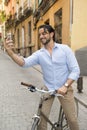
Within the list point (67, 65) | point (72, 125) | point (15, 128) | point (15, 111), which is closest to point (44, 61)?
point (67, 65)

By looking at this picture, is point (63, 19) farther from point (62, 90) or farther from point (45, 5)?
point (62, 90)

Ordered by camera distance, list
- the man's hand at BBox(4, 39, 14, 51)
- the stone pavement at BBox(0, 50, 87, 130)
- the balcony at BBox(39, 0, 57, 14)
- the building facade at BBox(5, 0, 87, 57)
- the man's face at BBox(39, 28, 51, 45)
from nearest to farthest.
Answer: the man's hand at BBox(4, 39, 14, 51) < the man's face at BBox(39, 28, 51, 45) < the stone pavement at BBox(0, 50, 87, 130) < the building facade at BBox(5, 0, 87, 57) < the balcony at BBox(39, 0, 57, 14)

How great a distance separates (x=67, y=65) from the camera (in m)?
5.09

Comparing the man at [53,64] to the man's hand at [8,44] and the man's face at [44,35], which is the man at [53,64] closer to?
the man's face at [44,35]

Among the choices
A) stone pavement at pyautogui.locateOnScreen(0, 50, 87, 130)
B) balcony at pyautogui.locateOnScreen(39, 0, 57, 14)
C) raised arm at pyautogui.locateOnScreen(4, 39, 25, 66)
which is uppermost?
balcony at pyautogui.locateOnScreen(39, 0, 57, 14)

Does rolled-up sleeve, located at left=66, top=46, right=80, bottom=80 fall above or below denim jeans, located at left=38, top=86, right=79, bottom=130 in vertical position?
above

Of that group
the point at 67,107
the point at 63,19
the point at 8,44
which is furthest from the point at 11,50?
the point at 63,19

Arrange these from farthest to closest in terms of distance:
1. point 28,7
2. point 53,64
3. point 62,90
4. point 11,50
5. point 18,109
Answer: point 28,7
point 18,109
point 53,64
point 62,90
point 11,50

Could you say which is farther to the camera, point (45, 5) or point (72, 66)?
point (45, 5)

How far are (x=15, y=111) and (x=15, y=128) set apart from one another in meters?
1.81

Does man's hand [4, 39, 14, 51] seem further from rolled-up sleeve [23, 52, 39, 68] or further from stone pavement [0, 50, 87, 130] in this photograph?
stone pavement [0, 50, 87, 130]

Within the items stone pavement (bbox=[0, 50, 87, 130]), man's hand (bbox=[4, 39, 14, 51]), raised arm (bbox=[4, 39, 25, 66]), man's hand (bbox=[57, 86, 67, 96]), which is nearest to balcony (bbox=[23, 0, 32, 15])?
stone pavement (bbox=[0, 50, 87, 130])

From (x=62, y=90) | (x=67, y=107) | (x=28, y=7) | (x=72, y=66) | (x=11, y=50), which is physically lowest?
(x=67, y=107)

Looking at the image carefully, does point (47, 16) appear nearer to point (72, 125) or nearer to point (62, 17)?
point (62, 17)
